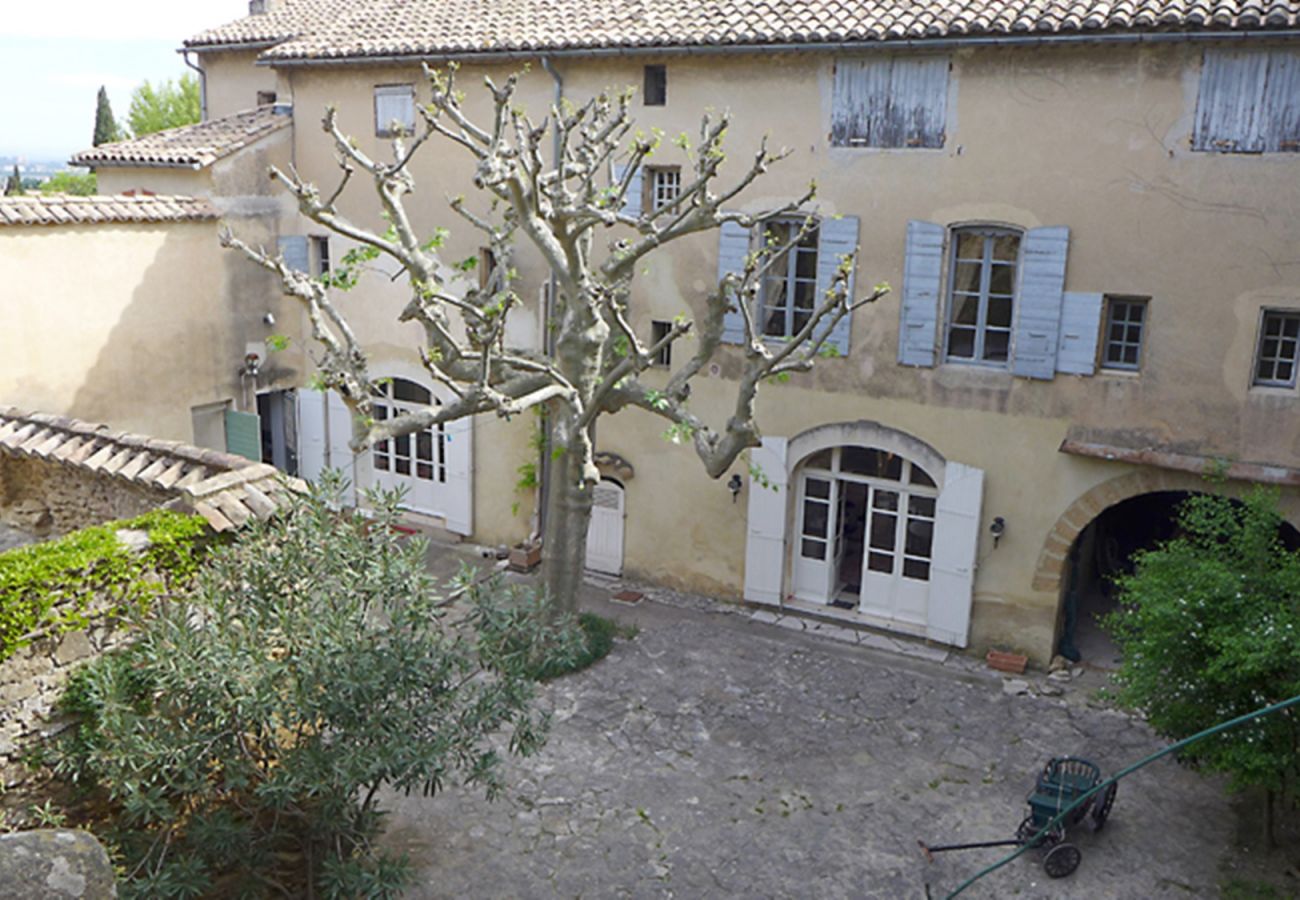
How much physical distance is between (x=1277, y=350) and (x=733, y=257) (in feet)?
18.6

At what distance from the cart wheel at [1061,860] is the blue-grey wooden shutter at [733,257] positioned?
6.55m

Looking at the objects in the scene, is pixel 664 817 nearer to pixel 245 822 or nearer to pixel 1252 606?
pixel 245 822

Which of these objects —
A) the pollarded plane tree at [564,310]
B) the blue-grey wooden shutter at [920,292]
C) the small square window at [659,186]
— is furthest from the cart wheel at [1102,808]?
the small square window at [659,186]

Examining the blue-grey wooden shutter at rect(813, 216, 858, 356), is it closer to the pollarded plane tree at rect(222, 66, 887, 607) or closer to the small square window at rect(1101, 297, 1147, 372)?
the pollarded plane tree at rect(222, 66, 887, 607)

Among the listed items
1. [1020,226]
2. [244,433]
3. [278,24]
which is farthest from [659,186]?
[278,24]

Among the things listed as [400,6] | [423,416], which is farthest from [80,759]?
[400,6]

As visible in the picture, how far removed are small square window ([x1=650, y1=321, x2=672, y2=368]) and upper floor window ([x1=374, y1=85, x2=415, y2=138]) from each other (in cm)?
413

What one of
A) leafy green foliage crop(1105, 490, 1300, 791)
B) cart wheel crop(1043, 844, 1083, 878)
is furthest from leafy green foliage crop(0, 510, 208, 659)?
leafy green foliage crop(1105, 490, 1300, 791)

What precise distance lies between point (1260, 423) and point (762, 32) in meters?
6.40

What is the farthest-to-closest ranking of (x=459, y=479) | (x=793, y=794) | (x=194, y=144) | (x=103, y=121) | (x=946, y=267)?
(x=103, y=121), (x=459, y=479), (x=194, y=144), (x=946, y=267), (x=793, y=794)

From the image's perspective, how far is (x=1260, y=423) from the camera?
10945mm

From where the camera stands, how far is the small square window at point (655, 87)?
13.3m

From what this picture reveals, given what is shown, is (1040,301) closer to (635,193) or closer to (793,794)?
(635,193)

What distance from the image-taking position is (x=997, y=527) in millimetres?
12289
